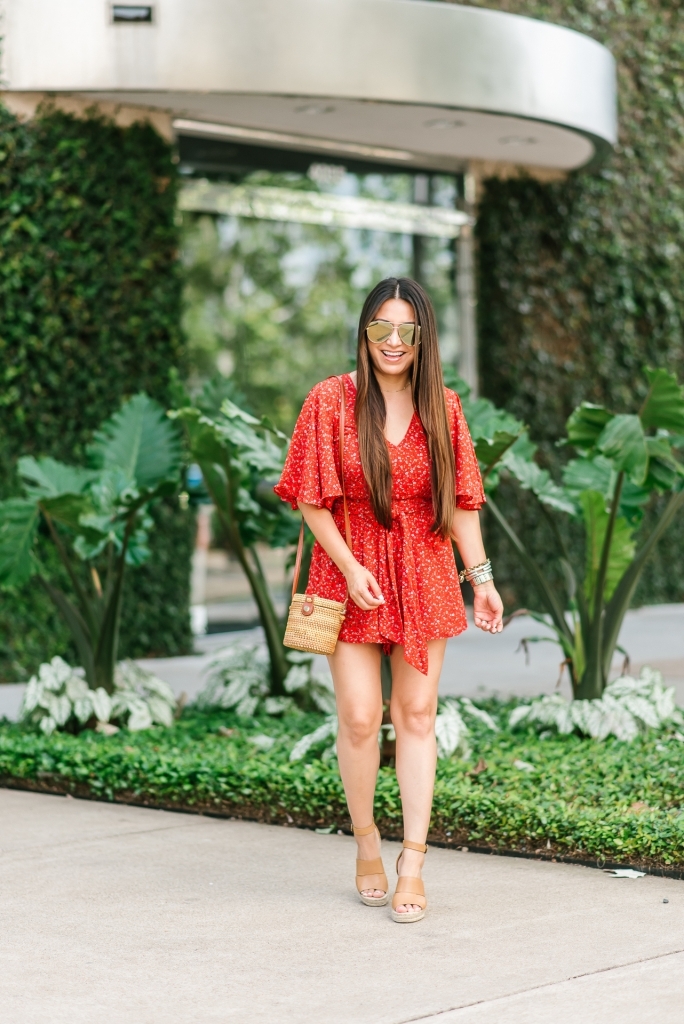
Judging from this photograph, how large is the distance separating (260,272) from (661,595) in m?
4.55

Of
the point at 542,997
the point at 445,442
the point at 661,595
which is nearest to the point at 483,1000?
the point at 542,997

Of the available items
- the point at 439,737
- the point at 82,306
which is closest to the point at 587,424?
the point at 439,737

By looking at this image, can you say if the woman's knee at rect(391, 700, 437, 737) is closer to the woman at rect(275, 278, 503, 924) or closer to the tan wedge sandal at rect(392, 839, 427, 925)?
the woman at rect(275, 278, 503, 924)

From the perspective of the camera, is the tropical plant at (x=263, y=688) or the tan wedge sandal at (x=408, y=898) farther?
the tropical plant at (x=263, y=688)

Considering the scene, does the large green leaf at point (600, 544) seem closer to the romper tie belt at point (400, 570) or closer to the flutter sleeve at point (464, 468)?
the flutter sleeve at point (464, 468)

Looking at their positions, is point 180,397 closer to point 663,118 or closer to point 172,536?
point 172,536

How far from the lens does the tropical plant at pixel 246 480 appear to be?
6.56m

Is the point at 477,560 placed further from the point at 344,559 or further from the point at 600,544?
the point at 600,544

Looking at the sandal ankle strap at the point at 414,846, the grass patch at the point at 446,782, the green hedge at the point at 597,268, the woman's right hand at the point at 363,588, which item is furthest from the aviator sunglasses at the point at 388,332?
the green hedge at the point at 597,268

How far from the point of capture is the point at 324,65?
9023mm

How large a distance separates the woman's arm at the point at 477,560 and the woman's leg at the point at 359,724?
34 cm

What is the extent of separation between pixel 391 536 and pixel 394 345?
579 mm

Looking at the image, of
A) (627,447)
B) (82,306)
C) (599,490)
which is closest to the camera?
(627,447)

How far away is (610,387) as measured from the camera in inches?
485
